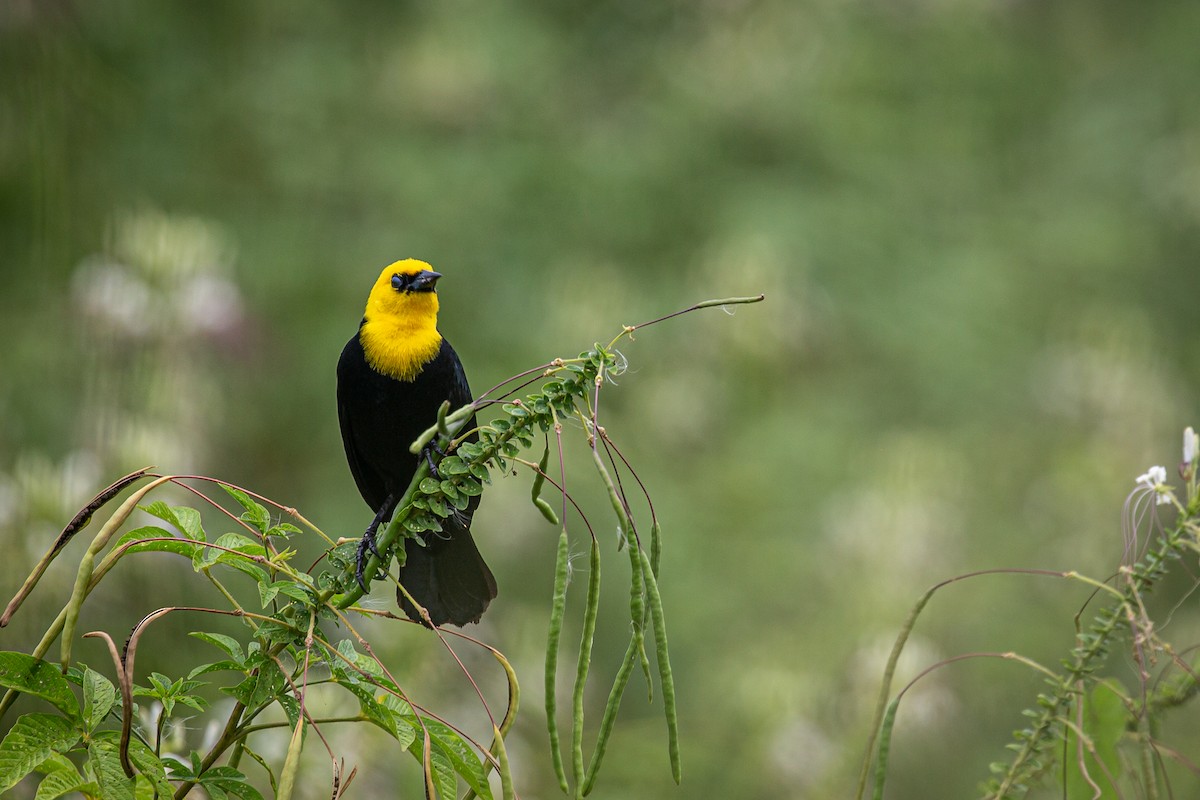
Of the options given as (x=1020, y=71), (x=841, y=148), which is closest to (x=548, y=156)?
(x=841, y=148)

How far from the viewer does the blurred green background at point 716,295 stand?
3.82 m

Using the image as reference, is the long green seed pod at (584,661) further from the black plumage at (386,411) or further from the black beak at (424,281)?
the black beak at (424,281)

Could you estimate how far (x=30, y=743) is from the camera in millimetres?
1091

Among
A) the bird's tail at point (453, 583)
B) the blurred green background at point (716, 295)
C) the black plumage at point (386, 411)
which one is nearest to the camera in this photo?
the bird's tail at point (453, 583)

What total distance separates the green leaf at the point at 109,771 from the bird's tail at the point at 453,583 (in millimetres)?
975

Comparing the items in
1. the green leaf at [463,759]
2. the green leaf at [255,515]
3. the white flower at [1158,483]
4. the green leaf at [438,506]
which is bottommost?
the green leaf at [463,759]

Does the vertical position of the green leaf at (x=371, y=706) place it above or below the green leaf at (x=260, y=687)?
above

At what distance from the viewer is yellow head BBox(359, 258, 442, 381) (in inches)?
102

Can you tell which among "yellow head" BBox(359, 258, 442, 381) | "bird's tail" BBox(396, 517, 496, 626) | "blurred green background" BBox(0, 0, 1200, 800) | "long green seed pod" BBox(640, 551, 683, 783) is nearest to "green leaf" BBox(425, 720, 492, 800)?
"long green seed pod" BBox(640, 551, 683, 783)

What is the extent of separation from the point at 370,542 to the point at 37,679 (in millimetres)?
497

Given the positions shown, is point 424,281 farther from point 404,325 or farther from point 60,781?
point 60,781

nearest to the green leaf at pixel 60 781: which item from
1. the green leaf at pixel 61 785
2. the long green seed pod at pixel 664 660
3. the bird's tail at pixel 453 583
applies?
the green leaf at pixel 61 785

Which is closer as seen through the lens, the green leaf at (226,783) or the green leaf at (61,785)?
the green leaf at (61,785)

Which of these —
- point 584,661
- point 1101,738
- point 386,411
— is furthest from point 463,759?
point 386,411
